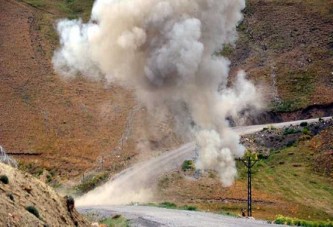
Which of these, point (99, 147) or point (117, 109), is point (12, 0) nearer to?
point (117, 109)

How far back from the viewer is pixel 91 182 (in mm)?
63562

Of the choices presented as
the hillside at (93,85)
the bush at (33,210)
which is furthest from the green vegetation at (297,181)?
the bush at (33,210)

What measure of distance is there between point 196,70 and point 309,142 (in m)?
41.4

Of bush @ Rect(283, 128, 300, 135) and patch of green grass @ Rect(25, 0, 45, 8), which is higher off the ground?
patch of green grass @ Rect(25, 0, 45, 8)

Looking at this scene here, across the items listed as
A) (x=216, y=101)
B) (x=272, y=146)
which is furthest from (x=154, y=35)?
(x=272, y=146)

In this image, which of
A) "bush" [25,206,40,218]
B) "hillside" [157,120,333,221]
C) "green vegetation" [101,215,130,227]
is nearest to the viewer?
"bush" [25,206,40,218]

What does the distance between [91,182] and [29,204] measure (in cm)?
4304

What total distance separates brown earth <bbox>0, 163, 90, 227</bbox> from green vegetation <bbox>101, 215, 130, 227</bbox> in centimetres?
833

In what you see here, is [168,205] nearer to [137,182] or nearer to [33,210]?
[137,182]

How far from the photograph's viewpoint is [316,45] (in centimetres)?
10988

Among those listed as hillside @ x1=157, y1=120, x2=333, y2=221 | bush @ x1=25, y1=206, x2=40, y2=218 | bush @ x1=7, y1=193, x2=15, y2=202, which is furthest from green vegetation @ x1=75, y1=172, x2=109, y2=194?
bush @ x1=7, y1=193, x2=15, y2=202

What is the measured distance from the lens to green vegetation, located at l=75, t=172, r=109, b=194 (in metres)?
61.9

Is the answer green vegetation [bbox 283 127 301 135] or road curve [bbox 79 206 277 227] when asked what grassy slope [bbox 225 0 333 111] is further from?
road curve [bbox 79 206 277 227]

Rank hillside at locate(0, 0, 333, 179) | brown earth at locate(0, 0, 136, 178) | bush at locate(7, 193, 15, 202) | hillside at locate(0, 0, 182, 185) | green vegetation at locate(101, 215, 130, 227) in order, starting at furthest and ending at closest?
hillside at locate(0, 0, 333, 179)
brown earth at locate(0, 0, 136, 178)
hillside at locate(0, 0, 182, 185)
green vegetation at locate(101, 215, 130, 227)
bush at locate(7, 193, 15, 202)
